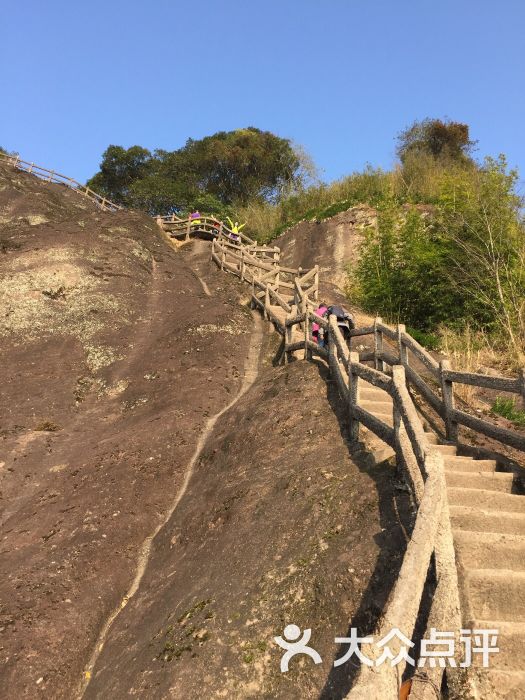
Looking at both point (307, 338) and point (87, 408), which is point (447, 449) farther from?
point (87, 408)

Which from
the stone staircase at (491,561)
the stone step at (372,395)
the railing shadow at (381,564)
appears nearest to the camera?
the stone staircase at (491,561)

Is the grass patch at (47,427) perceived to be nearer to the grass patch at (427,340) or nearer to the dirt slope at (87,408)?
the dirt slope at (87,408)

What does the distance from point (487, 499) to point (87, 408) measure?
9746mm

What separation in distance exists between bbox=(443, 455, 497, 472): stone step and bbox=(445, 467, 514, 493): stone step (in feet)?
0.93

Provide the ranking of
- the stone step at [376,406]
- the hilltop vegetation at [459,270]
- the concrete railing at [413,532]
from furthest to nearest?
the hilltop vegetation at [459,270], the stone step at [376,406], the concrete railing at [413,532]

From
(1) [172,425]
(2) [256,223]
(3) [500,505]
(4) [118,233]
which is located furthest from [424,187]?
(3) [500,505]

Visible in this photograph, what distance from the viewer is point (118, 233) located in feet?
70.6

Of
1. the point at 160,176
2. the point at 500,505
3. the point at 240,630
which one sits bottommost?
the point at 240,630

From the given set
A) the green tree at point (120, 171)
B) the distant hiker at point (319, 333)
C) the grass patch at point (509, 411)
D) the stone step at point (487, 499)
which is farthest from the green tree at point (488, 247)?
the green tree at point (120, 171)

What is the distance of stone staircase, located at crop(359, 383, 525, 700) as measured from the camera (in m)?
3.21

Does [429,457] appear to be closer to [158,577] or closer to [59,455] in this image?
[158,577]

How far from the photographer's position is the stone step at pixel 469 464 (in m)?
5.93

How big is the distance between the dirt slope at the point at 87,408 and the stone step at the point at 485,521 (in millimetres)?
4503

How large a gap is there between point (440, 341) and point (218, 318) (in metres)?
7.08
